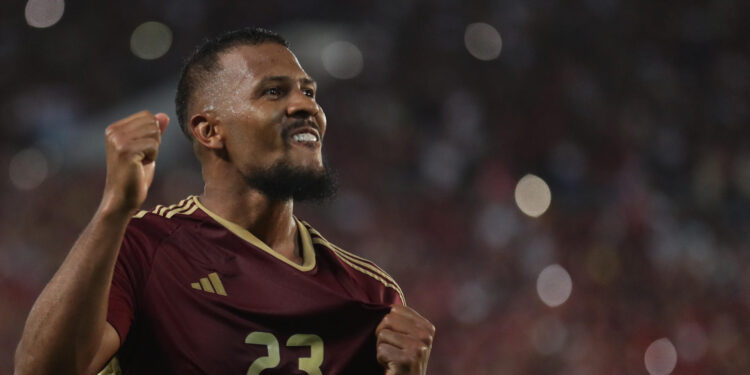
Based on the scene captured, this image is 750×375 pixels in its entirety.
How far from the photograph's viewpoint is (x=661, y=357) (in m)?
7.52

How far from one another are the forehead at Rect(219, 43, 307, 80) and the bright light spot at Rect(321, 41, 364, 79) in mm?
6009

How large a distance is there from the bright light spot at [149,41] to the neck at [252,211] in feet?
18.7

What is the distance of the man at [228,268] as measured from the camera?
165 cm

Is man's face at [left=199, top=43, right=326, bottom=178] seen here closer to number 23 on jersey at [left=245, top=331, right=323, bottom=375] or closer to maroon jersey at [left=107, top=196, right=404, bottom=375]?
maroon jersey at [left=107, top=196, right=404, bottom=375]

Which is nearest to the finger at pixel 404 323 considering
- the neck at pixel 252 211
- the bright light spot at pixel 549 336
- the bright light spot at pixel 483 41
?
the neck at pixel 252 211

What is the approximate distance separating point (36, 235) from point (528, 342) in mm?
3867

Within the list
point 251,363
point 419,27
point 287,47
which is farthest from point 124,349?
point 419,27

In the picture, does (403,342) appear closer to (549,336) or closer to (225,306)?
(225,306)

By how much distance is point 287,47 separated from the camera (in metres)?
2.49

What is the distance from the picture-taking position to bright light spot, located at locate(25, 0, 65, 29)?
23.7ft

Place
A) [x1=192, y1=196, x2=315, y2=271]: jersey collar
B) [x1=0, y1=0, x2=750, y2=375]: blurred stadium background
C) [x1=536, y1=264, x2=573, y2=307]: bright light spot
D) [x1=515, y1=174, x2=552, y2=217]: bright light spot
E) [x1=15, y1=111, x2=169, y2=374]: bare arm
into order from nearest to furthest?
[x1=15, y1=111, x2=169, y2=374]: bare arm, [x1=192, y1=196, x2=315, y2=271]: jersey collar, [x1=0, y1=0, x2=750, y2=375]: blurred stadium background, [x1=536, y1=264, x2=573, y2=307]: bright light spot, [x1=515, y1=174, x2=552, y2=217]: bright light spot

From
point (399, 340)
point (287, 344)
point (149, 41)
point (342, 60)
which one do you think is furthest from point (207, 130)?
point (342, 60)

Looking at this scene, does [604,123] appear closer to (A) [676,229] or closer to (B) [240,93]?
(A) [676,229]

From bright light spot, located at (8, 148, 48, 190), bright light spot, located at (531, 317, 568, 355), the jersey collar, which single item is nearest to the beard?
the jersey collar
